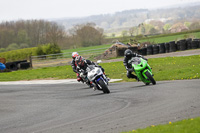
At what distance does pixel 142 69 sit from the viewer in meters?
14.6

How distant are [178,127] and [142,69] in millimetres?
8019

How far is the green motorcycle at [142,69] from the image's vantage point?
1456 cm

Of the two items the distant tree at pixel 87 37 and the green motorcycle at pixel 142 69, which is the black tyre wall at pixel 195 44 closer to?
the green motorcycle at pixel 142 69

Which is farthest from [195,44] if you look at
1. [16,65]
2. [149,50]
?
[16,65]

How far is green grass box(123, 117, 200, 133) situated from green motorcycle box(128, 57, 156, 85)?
24.1ft

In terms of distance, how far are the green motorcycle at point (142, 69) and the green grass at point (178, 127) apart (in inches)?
289

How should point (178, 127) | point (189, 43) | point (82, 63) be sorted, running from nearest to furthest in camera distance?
point (178, 127) < point (82, 63) < point (189, 43)

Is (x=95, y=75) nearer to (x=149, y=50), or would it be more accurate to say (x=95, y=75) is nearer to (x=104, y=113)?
(x=104, y=113)

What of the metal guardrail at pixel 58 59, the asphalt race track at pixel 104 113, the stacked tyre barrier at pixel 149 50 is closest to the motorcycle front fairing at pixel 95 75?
the asphalt race track at pixel 104 113

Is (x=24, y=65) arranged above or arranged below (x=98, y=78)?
below

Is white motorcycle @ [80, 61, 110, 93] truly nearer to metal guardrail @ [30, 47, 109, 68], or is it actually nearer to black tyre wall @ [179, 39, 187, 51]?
black tyre wall @ [179, 39, 187, 51]

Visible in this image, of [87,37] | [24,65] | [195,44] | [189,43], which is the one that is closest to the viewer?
[195,44]

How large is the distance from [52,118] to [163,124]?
11.8 feet

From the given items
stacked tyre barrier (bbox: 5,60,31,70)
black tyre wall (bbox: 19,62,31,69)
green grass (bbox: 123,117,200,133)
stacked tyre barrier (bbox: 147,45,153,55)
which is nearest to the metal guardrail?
black tyre wall (bbox: 19,62,31,69)
